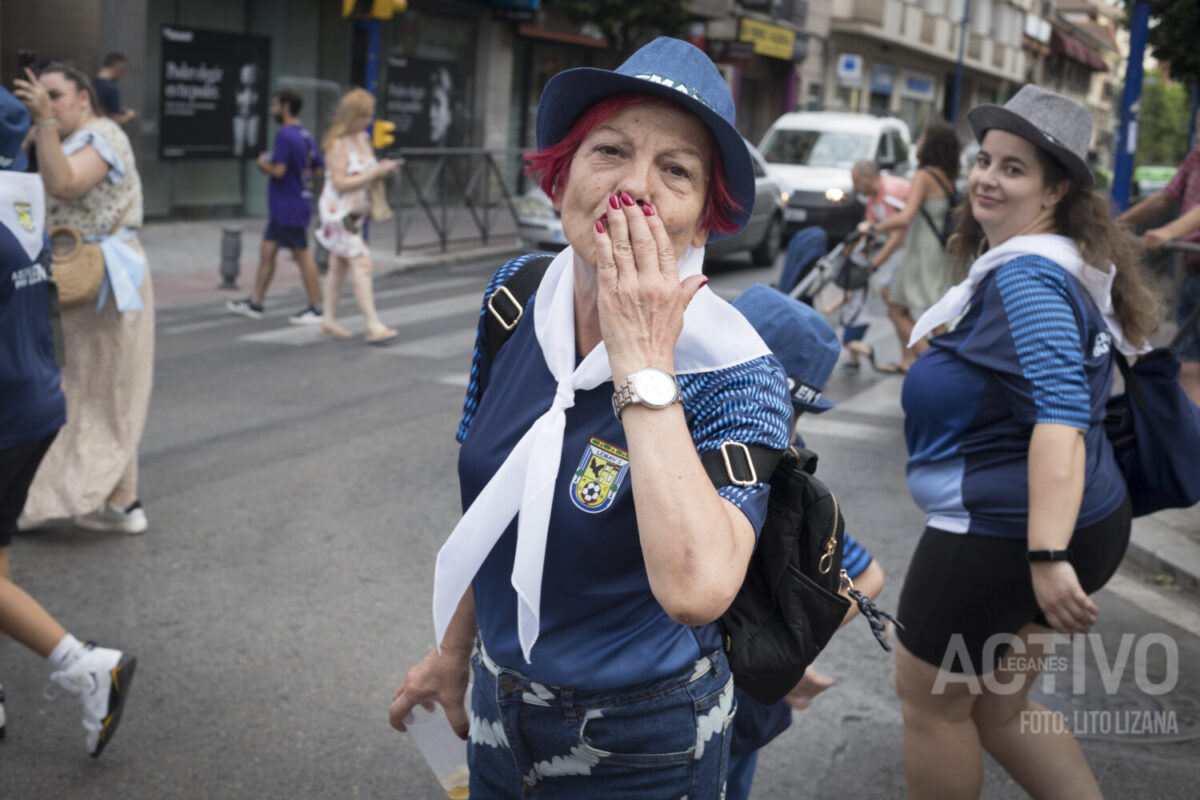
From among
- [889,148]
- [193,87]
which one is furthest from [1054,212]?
[889,148]

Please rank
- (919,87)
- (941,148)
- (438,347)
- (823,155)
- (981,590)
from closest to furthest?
(981,590) → (941,148) → (438,347) → (823,155) → (919,87)

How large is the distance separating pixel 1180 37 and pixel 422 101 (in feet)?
38.2

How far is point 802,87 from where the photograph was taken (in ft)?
121

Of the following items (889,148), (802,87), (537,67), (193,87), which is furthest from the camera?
(802,87)

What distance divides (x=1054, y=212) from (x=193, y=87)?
1502 centimetres

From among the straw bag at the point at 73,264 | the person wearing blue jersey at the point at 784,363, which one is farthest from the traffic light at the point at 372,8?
the person wearing blue jersey at the point at 784,363

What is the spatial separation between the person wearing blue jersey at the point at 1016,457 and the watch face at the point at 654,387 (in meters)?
1.32

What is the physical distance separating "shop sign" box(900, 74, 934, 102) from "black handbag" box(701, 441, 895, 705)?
4717 centimetres

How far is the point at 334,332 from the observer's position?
33.1 feet

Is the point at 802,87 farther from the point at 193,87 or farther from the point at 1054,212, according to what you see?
the point at 1054,212

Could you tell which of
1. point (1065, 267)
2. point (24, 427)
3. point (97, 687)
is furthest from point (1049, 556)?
point (24, 427)

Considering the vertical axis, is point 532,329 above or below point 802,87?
below

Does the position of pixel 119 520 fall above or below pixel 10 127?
below

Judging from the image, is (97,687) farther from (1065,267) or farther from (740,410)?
(1065,267)
